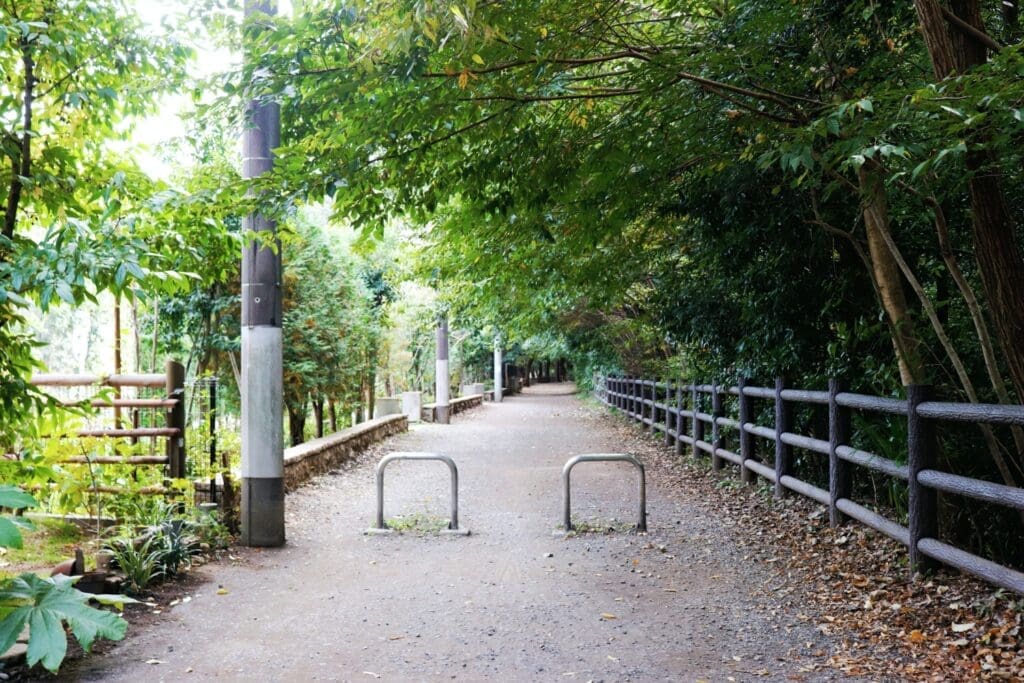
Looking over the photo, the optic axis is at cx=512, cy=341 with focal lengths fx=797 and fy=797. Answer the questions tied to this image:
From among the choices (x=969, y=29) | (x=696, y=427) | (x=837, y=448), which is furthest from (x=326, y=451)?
(x=969, y=29)

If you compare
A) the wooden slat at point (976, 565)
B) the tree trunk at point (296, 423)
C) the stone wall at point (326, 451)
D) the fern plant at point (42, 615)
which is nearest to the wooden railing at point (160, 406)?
the stone wall at point (326, 451)

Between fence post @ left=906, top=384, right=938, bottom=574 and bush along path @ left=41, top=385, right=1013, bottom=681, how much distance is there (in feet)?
0.95

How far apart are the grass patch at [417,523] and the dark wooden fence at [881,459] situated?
3.93 metres

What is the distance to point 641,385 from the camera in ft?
68.4

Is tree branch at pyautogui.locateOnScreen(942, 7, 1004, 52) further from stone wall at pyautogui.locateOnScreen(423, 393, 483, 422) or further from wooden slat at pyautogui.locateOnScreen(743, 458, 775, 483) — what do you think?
stone wall at pyautogui.locateOnScreen(423, 393, 483, 422)

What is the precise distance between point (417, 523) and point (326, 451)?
4246 mm

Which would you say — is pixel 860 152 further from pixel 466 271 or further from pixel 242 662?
pixel 466 271

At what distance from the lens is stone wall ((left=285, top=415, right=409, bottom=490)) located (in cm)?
1093

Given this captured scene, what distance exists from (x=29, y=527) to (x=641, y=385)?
19494mm

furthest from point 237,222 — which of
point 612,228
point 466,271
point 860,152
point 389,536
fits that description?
point 860,152

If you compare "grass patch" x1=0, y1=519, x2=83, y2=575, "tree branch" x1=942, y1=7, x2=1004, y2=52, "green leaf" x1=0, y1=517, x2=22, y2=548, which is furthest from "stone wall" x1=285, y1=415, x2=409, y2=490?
"green leaf" x1=0, y1=517, x2=22, y2=548

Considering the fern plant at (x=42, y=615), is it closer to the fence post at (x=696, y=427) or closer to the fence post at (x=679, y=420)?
the fence post at (x=696, y=427)

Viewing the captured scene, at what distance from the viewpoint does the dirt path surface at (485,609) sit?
15.3 ft

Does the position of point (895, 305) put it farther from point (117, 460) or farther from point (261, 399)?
point (117, 460)
